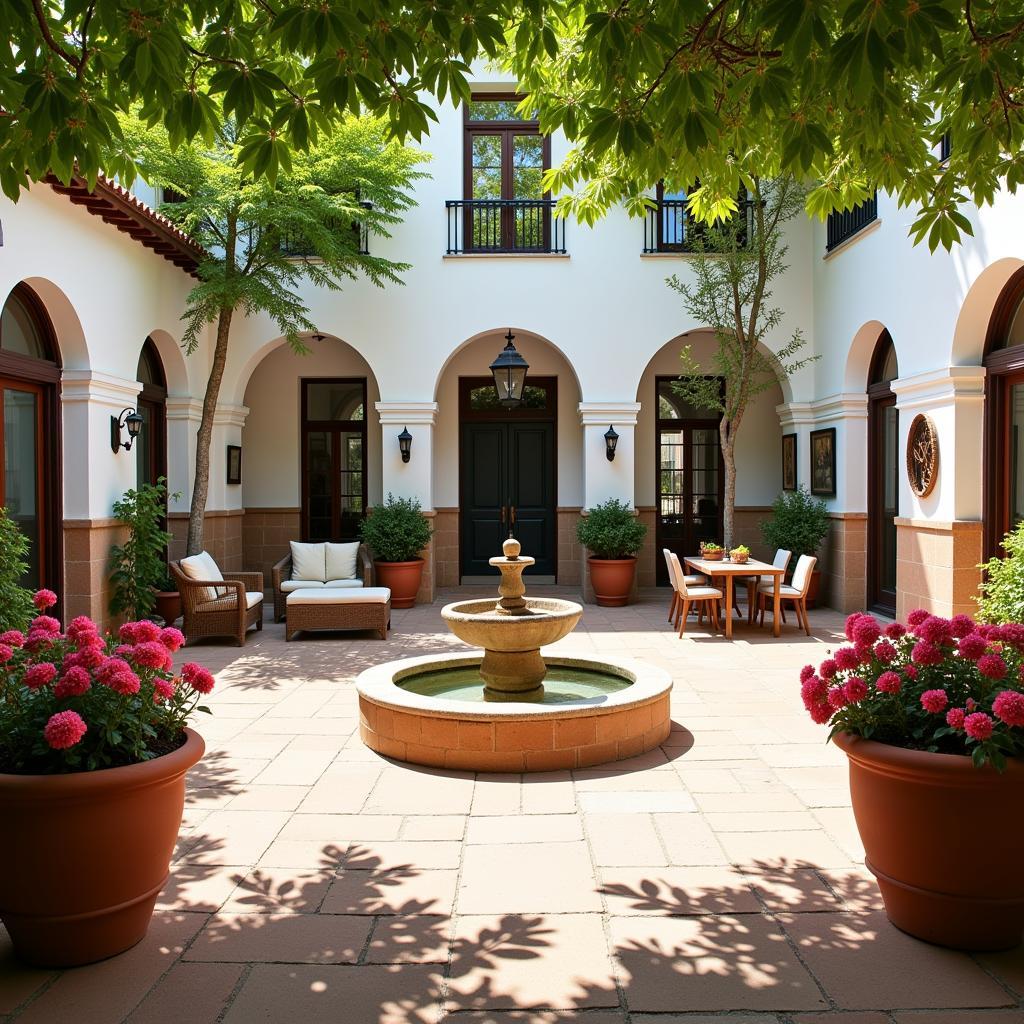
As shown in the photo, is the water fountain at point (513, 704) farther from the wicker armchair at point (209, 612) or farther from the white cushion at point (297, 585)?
the white cushion at point (297, 585)

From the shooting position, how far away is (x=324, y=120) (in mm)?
2918

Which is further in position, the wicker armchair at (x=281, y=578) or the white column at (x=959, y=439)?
the wicker armchair at (x=281, y=578)

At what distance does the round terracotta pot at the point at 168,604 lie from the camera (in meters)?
9.00

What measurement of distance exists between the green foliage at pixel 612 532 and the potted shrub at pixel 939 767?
7758 mm

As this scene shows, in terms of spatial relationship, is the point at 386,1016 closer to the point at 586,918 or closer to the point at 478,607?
the point at 586,918

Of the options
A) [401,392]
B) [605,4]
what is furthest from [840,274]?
[605,4]

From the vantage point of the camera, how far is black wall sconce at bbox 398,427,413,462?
11250 millimetres

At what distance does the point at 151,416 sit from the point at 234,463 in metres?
1.77

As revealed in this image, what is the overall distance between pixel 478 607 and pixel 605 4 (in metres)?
3.61

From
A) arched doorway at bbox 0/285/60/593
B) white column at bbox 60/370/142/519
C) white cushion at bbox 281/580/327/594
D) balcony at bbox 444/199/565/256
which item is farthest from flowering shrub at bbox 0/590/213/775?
balcony at bbox 444/199/565/256

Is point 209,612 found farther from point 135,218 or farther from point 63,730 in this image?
point 63,730

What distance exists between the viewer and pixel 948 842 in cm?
262

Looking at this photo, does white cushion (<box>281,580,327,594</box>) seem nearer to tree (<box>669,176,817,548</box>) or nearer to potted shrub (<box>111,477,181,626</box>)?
potted shrub (<box>111,477,181,626</box>)

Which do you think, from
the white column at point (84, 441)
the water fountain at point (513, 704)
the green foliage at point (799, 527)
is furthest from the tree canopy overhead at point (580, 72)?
the green foliage at point (799, 527)
